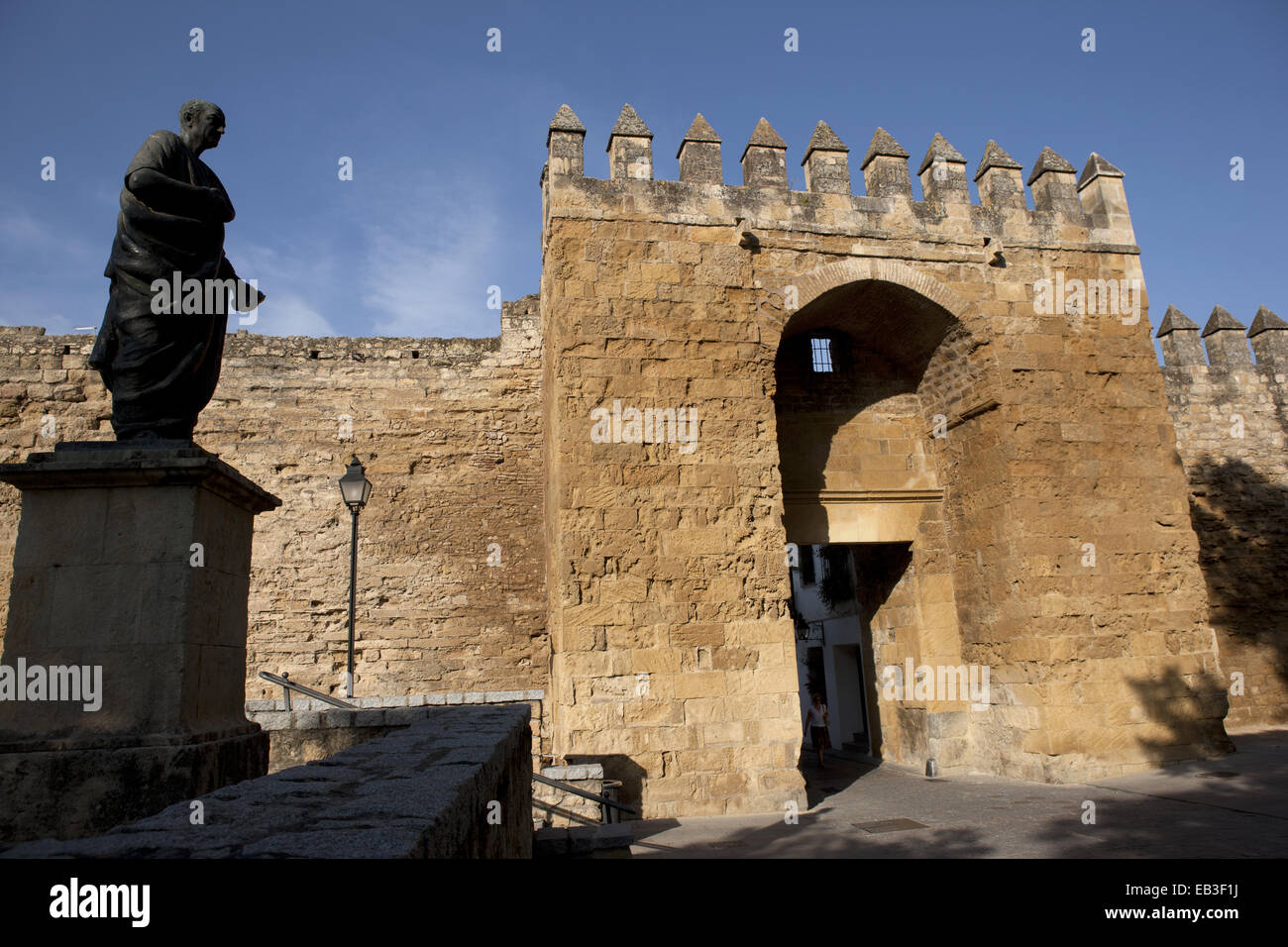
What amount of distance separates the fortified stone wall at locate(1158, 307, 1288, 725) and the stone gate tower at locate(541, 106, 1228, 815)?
563 centimetres

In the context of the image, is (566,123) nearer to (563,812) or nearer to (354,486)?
(354,486)

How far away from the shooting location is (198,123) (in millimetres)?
3939

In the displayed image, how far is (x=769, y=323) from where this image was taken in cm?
880

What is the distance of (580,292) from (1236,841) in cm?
690

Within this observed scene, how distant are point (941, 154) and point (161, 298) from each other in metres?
9.07

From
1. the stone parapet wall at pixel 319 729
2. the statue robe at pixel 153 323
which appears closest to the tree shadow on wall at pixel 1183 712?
the stone parapet wall at pixel 319 729

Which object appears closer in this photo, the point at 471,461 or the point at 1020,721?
the point at 1020,721

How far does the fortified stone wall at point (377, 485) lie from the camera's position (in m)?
10.8

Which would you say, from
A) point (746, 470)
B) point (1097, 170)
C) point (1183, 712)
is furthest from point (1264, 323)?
point (746, 470)

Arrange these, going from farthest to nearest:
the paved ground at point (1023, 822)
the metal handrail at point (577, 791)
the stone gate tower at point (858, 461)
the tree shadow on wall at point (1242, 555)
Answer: the tree shadow on wall at point (1242, 555) → the stone gate tower at point (858, 461) → the metal handrail at point (577, 791) → the paved ground at point (1023, 822)

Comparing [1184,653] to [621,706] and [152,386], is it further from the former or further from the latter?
[152,386]

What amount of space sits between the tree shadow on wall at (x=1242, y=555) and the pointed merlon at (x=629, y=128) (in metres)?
11.4

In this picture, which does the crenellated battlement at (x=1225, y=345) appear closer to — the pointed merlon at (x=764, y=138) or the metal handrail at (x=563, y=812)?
the pointed merlon at (x=764, y=138)
